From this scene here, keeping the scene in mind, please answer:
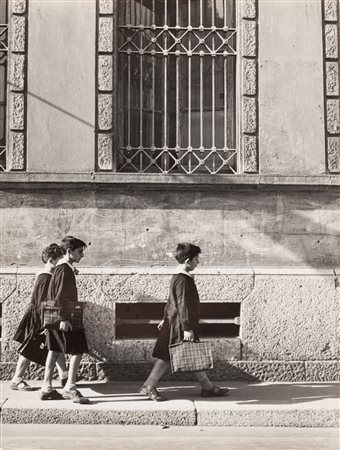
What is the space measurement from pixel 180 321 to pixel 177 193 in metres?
1.92

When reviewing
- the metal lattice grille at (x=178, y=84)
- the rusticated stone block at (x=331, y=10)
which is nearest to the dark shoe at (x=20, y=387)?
the metal lattice grille at (x=178, y=84)

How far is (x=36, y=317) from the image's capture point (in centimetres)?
692

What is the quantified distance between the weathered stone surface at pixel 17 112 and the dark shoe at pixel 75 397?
10.7 ft

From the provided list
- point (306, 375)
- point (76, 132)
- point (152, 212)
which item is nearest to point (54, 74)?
point (76, 132)

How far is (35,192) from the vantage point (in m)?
7.62

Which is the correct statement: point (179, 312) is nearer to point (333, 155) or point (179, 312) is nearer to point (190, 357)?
point (190, 357)

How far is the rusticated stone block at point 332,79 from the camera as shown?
7.80 meters

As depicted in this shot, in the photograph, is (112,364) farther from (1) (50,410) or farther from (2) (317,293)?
(2) (317,293)

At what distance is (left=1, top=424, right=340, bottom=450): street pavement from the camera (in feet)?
17.5

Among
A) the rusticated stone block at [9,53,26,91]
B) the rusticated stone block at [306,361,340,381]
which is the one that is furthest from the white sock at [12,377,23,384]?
Result: the rusticated stone block at [9,53,26,91]

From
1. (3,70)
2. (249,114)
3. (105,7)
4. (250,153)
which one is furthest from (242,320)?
(3,70)

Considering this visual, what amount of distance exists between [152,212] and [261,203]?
4.44ft

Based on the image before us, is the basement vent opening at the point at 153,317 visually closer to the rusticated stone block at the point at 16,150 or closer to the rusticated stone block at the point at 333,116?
the rusticated stone block at the point at 16,150

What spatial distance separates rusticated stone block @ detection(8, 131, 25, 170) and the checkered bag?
3.01 m
